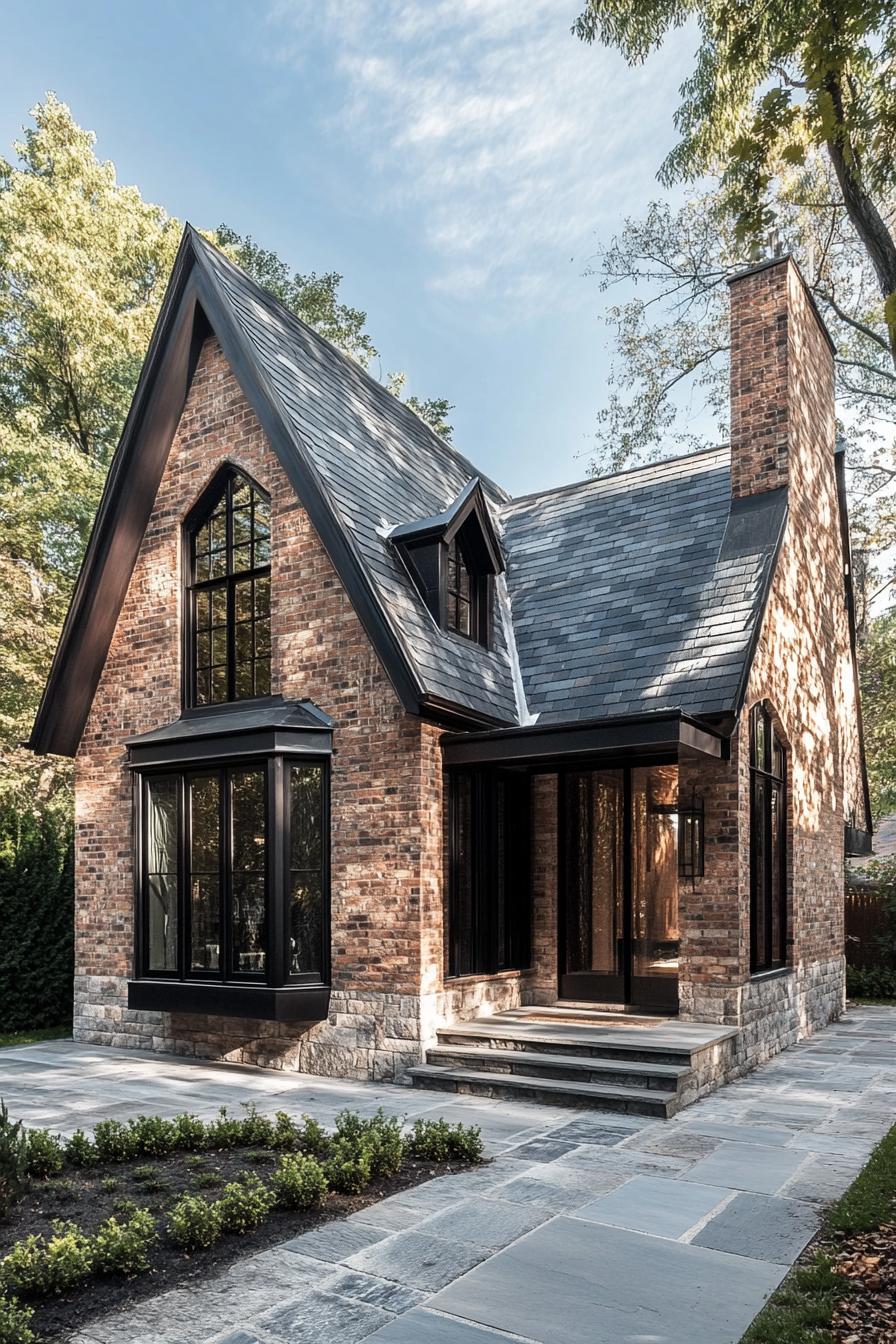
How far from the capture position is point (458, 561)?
10.1 m

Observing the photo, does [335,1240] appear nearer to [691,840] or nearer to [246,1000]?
[246,1000]

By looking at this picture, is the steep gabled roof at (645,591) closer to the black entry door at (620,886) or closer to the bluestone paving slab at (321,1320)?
the black entry door at (620,886)

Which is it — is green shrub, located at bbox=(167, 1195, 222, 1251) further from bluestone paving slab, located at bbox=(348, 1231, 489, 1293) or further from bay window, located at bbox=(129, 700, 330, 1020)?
bay window, located at bbox=(129, 700, 330, 1020)

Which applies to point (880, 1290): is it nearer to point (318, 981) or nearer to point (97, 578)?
point (318, 981)

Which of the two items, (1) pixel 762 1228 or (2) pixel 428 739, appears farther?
A: (2) pixel 428 739

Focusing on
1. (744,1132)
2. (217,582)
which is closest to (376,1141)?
(744,1132)

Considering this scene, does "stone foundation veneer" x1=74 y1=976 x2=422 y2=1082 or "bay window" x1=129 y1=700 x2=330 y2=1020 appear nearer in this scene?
"stone foundation veneer" x1=74 y1=976 x2=422 y2=1082

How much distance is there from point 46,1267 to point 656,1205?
2933 millimetres

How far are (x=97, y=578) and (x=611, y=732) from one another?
6.09 metres

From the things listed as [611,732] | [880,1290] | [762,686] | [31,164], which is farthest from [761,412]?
[31,164]

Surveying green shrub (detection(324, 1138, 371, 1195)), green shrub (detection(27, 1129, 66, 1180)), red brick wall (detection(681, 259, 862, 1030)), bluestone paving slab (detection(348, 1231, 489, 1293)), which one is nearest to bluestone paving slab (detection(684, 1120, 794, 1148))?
red brick wall (detection(681, 259, 862, 1030))

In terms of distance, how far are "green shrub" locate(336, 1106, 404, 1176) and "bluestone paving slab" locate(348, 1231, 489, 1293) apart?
848mm

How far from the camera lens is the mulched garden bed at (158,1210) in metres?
3.89

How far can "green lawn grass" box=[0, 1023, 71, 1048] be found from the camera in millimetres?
10695
